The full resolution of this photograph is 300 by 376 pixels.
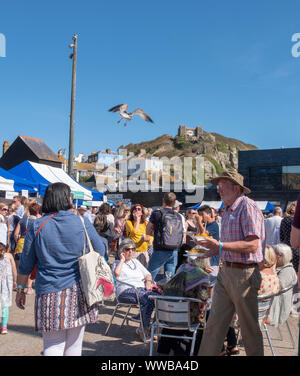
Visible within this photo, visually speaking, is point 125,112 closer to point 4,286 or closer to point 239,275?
point 4,286

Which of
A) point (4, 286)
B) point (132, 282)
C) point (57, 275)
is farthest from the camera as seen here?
point (132, 282)

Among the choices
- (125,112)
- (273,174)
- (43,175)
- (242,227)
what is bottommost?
(242,227)

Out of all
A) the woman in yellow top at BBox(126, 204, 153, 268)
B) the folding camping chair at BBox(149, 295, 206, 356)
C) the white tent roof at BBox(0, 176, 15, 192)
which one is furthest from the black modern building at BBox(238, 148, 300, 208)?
the folding camping chair at BBox(149, 295, 206, 356)

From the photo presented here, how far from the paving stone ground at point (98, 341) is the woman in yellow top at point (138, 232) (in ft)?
5.35

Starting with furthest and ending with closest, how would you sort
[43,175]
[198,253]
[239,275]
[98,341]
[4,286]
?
[43,175]
[4,286]
[98,341]
[198,253]
[239,275]

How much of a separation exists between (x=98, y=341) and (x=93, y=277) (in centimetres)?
244

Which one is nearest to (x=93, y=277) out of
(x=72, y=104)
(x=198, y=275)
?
(x=198, y=275)

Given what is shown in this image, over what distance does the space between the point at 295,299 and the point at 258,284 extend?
119 inches

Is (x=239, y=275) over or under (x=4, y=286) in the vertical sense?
over

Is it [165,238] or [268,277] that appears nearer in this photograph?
[268,277]

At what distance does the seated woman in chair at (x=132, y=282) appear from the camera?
5.00 m

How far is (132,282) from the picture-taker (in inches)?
209

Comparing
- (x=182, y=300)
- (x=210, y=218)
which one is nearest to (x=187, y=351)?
(x=182, y=300)

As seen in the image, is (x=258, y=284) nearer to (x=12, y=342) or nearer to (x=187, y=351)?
(x=187, y=351)
